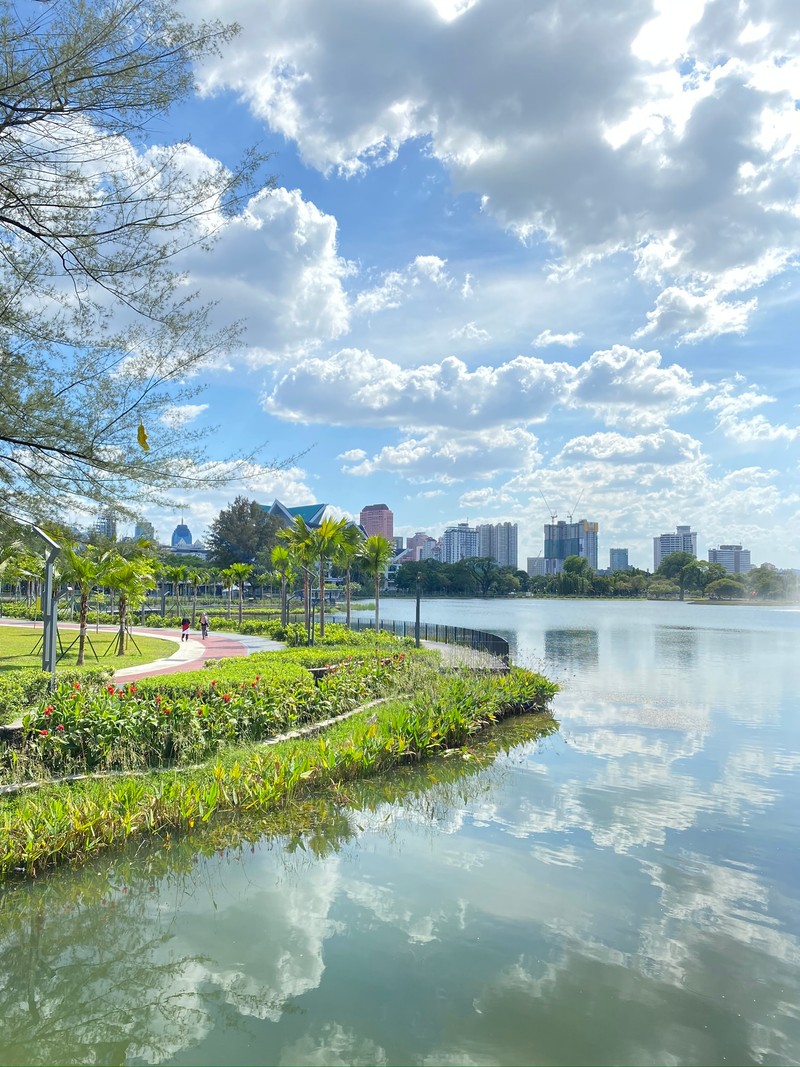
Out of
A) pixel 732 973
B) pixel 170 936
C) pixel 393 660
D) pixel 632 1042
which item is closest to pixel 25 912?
pixel 170 936

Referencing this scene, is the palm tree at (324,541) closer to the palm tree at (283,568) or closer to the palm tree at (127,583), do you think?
the palm tree at (127,583)

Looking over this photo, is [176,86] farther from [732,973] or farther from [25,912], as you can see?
[732,973]

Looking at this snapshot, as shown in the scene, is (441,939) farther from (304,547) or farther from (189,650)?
(304,547)

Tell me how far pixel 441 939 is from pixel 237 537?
7443 cm

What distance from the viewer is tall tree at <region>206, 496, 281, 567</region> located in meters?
77.6

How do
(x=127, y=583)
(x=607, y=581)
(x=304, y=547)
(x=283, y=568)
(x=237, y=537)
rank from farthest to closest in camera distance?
(x=607, y=581) < (x=237, y=537) < (x=283, y=568) < (x=304, y=547) < (x=127, y=583)

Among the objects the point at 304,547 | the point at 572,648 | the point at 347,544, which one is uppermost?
the point at 347,544

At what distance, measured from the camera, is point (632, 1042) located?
4273 millimetres

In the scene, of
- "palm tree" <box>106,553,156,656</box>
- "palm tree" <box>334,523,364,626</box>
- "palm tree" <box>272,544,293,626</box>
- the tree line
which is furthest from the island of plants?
the tree line

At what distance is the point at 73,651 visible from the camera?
2322 cm

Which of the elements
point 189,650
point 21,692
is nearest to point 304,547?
point 189,650

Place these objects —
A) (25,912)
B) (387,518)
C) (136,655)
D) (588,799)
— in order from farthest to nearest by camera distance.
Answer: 1. (387,518)
2. (136,655)
3. (588,799)
4. (25,912)

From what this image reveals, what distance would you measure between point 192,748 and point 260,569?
6518 cm

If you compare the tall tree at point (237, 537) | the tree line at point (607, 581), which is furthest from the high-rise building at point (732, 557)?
the tall tree at point (237, 537)
